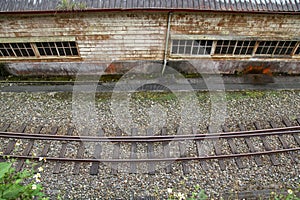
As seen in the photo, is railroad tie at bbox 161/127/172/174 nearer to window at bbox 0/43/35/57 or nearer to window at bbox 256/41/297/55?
window at bbox 256/41/297/55

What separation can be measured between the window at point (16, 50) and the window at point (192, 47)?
6815 mm

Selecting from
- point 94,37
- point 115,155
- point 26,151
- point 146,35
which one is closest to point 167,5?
point 146,35

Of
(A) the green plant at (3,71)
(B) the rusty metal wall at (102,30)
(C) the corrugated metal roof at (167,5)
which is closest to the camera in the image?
(C) the corrugated metal roof at (167,5)

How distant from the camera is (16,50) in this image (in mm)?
10570

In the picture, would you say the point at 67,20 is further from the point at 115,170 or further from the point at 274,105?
the point at 274,105

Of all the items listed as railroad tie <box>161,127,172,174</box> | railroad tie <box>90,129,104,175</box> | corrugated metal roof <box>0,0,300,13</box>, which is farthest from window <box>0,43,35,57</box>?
railroad tie <box>161,127,172,174</box>

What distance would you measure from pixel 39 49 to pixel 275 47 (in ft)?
37.0

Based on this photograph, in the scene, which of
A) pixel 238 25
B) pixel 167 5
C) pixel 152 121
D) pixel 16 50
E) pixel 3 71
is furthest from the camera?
pixel 3 71

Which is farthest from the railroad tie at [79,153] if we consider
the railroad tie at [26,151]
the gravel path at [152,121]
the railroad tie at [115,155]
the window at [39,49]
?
the window at [39,49]

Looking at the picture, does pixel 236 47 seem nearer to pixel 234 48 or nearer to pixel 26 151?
pixel 234 48

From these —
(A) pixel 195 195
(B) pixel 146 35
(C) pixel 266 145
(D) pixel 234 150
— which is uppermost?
(B) pixel 146 35

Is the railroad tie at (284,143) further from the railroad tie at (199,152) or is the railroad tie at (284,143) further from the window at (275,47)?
the window at (275,47)

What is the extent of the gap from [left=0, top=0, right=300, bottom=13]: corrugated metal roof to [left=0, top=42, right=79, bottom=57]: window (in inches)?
71.2

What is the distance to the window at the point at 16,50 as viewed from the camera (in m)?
10.3
